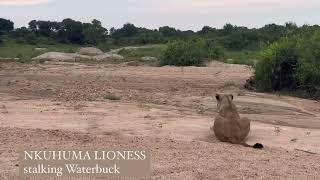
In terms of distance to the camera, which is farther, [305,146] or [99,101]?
[99,101]

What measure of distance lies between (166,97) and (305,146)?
228 inches

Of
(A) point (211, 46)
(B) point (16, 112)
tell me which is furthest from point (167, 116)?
(A) point (211, 46)

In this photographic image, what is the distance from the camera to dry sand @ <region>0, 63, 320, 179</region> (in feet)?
24.9

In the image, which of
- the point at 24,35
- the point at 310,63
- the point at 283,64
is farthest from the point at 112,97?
the point at 24,35

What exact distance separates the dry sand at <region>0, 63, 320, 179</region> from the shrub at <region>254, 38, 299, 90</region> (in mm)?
751

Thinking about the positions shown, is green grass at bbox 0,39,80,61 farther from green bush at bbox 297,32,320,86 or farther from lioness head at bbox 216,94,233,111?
lioness head at bbox 216,94,233,111

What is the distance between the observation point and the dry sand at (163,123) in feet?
24.9

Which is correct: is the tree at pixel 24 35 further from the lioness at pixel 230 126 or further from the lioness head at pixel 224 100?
the lioness at pixel 230 126

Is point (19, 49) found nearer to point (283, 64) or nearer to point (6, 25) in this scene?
point (6, 25)

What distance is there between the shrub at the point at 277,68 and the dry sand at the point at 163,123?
75cm

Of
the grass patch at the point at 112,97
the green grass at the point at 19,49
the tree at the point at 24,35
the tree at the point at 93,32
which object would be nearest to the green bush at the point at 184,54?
the grass patch at the point at 112,97

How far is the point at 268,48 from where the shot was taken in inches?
700

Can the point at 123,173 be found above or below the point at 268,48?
below

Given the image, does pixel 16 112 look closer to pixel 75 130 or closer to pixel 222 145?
pixel 75 130
